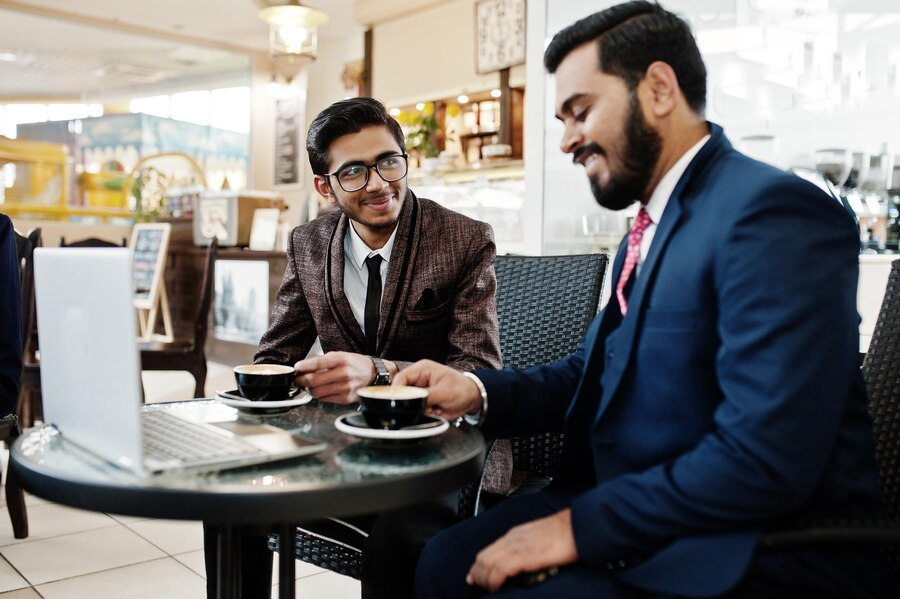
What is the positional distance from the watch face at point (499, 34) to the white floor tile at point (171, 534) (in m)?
5.00

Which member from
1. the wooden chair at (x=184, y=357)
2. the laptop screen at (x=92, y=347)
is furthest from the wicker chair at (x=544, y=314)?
the wooden chair at (x=184, y=357)

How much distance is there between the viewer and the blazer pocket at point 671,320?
1024mm

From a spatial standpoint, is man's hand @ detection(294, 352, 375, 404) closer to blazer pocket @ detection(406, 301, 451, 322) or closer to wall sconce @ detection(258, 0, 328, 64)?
blazer pocket @ detection(406, 301, 451, 322)

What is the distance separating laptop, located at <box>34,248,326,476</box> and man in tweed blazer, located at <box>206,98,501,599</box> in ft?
2.27

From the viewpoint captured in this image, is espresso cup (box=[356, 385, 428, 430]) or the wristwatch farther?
the wristwatch

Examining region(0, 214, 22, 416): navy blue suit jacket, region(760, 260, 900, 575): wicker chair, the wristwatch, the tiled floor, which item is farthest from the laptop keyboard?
the tiled floor

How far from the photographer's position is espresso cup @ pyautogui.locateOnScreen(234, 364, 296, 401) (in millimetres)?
1275

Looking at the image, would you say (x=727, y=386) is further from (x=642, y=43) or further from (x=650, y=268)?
(x=642, y=43)

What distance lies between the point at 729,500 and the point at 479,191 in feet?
15.3

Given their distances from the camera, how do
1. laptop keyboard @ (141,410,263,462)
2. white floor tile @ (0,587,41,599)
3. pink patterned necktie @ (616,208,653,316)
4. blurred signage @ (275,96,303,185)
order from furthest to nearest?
blurred signage @ (275,96,303,185) → white floor tile @ (0,587,41,599) → pink patterned necktie @ (616,208,653,316) → laptop keyboard @ (141,410,263,462)

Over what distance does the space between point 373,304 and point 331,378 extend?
47 cm

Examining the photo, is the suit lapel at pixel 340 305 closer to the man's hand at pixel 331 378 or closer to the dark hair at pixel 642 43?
the man's hand at pixel 331 378

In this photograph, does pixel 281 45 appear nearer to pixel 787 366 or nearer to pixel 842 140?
pixel 842 140

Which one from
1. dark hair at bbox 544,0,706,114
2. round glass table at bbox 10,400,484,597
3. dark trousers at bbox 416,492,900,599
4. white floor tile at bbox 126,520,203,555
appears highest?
dark hair at bbox 544,0,706,114
